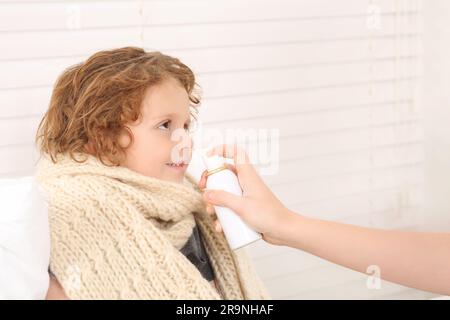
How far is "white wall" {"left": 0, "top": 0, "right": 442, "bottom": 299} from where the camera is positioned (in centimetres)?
164

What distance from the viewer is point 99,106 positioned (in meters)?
1.27

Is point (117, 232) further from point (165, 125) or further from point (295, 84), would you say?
point (295, 84)

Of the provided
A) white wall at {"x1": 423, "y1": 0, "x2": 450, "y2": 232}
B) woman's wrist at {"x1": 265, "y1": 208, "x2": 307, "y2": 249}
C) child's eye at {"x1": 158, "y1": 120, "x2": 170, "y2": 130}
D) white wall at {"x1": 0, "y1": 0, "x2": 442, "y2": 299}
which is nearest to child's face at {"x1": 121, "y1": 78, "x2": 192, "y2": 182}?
child's eye at {"x1": 158, "y1": 120, "x2": 170, "y2": 130}

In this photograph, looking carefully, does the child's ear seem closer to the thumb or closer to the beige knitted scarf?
the beige knitted scarf

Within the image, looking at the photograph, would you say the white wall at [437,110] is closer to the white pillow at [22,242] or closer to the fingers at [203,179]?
the fingers at [203,179]

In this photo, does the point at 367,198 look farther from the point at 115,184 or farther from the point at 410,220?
the point at 115,184

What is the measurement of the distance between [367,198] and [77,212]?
1365mm

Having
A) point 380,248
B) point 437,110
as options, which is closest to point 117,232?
point 380,248

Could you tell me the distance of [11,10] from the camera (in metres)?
1.59

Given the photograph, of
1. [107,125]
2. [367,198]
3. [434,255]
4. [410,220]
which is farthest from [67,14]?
[410,220]

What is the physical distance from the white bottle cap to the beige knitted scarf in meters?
0.09

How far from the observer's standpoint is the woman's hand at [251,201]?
1.17 metres
